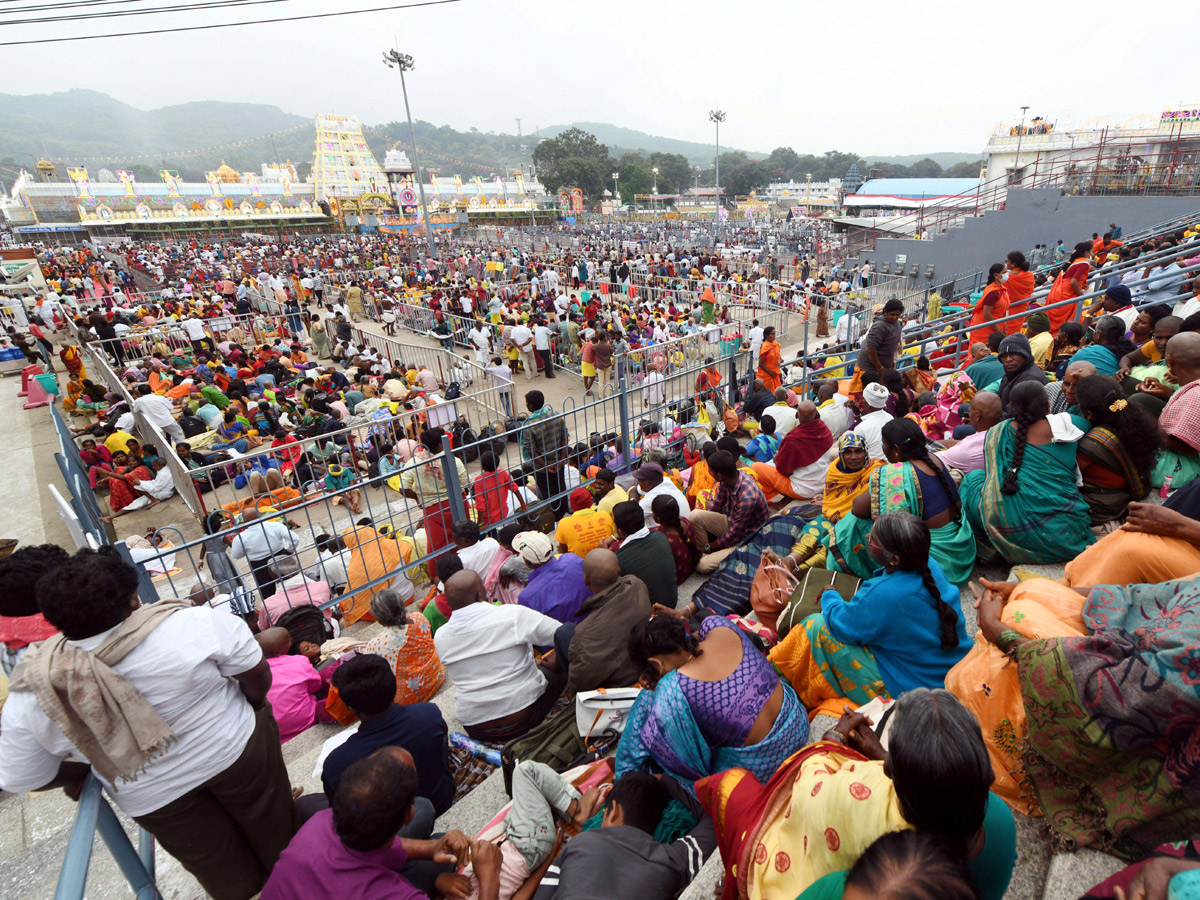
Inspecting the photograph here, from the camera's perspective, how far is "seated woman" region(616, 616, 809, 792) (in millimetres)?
2041

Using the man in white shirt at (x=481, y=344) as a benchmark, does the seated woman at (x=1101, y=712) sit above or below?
above

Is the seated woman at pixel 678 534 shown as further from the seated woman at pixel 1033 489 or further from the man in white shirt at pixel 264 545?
the man in white shirt at pixel 264 545

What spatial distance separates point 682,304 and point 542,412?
12288 millimetres

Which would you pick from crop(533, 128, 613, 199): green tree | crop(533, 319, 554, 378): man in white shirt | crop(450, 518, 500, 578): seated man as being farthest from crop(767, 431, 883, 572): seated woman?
crop(533, 128, 613, 199): green tree

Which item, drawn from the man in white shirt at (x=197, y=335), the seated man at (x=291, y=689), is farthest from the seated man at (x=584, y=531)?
the man in white shirt at (x=197, y=335)

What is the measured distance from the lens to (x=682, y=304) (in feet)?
57.1

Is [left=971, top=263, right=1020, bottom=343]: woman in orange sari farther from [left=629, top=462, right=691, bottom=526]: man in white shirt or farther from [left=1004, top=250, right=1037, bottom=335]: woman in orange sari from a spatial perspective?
[left=629, top=462, right=691, bottom=526]: man in white shirt

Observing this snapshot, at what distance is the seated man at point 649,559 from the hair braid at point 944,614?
1.49 m

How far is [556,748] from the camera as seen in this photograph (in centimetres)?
256

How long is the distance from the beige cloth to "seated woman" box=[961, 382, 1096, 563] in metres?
3.88

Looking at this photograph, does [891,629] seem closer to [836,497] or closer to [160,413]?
[836,497]

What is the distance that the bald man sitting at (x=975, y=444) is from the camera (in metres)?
3.70

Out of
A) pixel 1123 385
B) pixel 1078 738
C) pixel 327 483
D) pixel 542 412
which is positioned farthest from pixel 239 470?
pixel 1123 385

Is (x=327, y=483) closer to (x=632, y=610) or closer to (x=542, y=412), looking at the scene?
(x=542, y=412)
